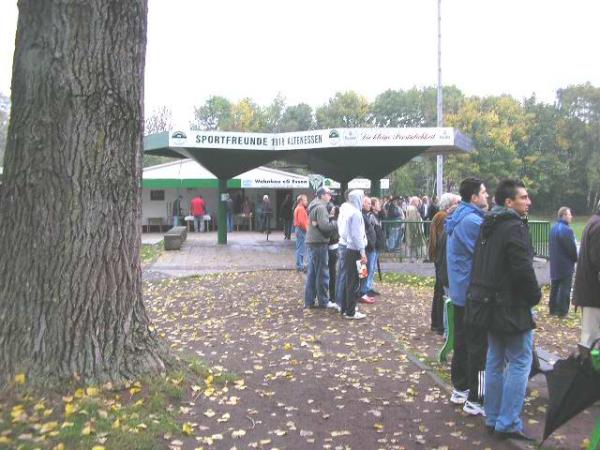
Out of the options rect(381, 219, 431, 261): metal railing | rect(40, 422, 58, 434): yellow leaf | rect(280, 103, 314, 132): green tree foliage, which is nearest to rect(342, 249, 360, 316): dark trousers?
rect(40, 422, 58, 434): yellow leaf

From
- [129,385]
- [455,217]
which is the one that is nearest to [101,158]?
[129,385]

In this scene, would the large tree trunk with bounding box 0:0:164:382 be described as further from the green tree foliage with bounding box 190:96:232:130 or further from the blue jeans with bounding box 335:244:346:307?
the green tree foliage with bounding box 190:96:232:130

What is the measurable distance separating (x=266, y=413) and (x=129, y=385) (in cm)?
108

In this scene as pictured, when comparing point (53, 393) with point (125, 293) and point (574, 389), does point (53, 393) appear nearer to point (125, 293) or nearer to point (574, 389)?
point (125, 293)

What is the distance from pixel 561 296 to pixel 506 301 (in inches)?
257

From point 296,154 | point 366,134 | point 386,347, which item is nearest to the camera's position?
point 386,347

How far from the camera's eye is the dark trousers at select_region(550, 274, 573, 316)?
32.7 feet

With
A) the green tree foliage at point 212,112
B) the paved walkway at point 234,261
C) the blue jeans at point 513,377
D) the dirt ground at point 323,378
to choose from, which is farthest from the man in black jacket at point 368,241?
the green tree foliage at point 212,112

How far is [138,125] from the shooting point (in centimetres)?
485

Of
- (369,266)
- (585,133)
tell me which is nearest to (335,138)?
(369,266)

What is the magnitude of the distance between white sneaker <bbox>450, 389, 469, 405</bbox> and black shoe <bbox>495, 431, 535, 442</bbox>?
730 mm

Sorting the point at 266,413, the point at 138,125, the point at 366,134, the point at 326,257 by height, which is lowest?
the point at 266,413

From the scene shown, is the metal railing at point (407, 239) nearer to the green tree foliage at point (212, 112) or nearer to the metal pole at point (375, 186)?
the metal pole at point (375, 186)

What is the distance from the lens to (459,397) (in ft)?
16.6
